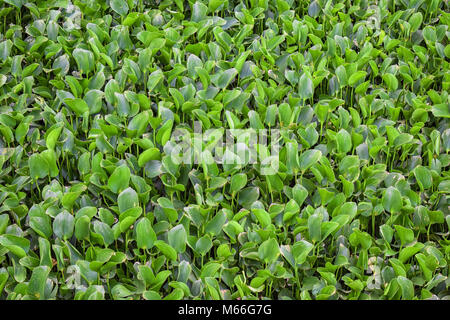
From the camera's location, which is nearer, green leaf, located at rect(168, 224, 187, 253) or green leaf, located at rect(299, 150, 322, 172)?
green leaf, located at rect(168, 224, 187, 253)

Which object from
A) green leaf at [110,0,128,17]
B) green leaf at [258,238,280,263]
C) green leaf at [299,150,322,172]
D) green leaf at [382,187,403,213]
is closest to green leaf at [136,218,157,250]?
green leaf at [258,238,280,263]

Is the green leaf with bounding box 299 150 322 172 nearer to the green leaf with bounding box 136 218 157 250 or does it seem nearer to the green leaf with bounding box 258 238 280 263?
the green leaf with bounding box 258 238 280 263

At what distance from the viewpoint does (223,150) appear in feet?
5.80

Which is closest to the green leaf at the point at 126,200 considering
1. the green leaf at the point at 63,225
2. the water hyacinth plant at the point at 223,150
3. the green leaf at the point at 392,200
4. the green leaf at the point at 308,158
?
the water hyacinth plant at the point at 223,150

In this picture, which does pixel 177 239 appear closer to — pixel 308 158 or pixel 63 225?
pixel 63 225

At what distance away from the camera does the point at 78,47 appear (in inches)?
84.9

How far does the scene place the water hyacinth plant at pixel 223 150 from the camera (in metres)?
1.50

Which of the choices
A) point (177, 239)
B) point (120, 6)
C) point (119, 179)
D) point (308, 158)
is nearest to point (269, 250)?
point (177, 239)

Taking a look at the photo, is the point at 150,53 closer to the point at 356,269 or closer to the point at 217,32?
the point at 217,32

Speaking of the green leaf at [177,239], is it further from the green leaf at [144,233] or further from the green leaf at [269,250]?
the green leaf at [269,250]

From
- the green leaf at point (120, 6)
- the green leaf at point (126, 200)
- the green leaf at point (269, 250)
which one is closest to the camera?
the green leaf at point (269, 250)

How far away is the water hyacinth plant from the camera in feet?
4.92

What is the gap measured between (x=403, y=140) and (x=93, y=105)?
3.13ft

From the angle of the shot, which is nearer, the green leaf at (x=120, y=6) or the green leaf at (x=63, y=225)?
the green leaf at (x=63, y=225)
